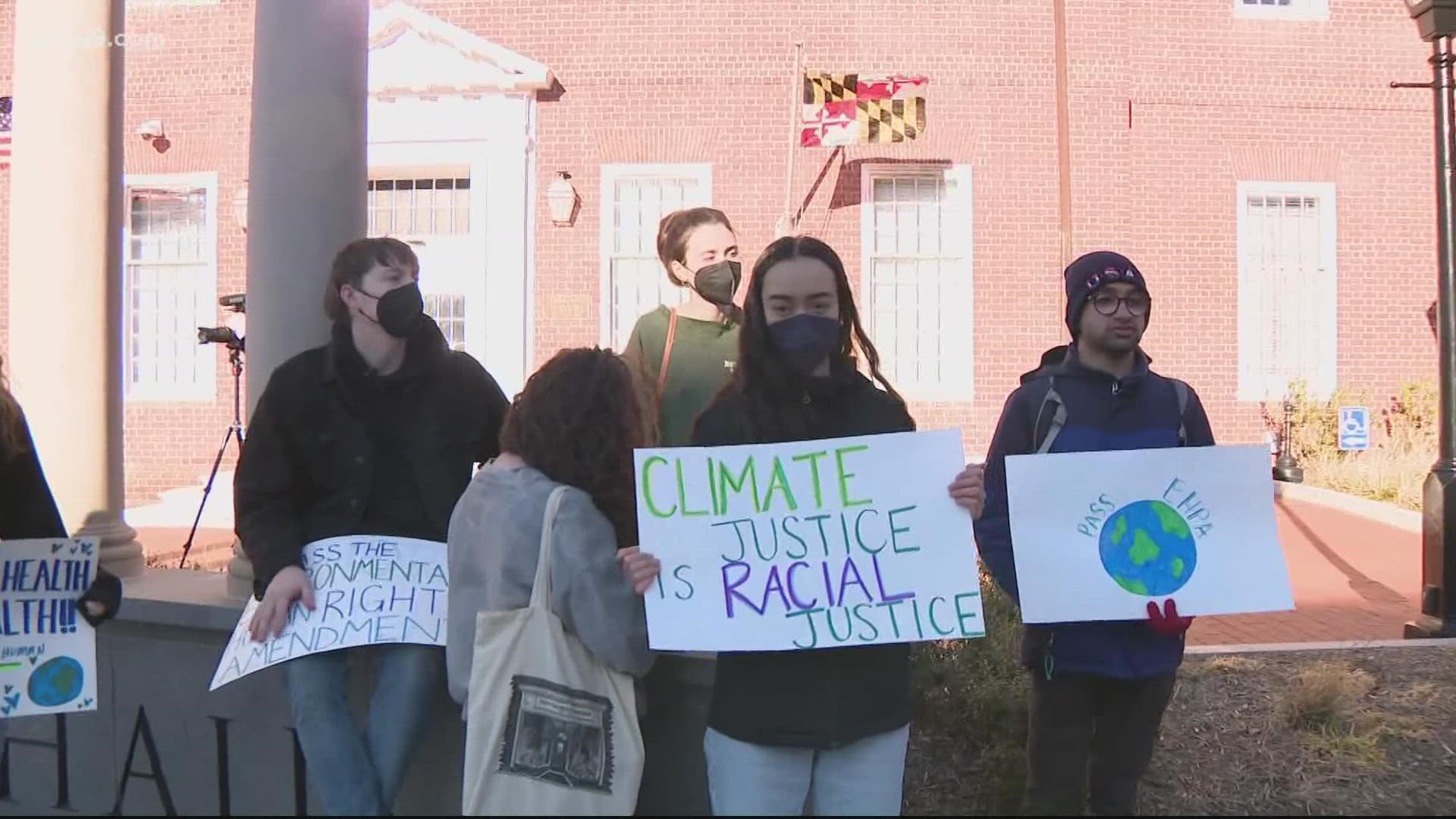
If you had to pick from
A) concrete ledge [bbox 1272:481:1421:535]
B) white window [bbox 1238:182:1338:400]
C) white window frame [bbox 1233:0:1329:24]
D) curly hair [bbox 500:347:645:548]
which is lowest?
concrete ledge [bbox 1272:481:1421:535]

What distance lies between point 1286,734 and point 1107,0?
433 inches

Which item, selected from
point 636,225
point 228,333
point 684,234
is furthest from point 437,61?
point 684,234

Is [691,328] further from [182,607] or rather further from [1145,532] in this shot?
[182,607]

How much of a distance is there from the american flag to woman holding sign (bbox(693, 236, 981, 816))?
1073cm

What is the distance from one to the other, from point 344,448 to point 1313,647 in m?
4.57

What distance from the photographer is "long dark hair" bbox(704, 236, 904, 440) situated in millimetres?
2479

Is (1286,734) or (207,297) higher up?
(207,297)

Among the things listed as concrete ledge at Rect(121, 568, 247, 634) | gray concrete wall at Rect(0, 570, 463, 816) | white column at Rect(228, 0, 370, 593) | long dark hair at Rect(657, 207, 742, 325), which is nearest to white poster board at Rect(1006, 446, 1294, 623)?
long dark hair at Rect(657, 207, 742, 325)

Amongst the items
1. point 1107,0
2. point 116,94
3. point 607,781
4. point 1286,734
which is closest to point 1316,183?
point 1107,0

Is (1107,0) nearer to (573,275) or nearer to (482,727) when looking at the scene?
(573,275)

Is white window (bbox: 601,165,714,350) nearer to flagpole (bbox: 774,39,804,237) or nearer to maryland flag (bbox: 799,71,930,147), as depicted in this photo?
flagpole (bbox: 774,39,804,237)

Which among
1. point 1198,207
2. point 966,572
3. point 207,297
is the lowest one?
point 966,572

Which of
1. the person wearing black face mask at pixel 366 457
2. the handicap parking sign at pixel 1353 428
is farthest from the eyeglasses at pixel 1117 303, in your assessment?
the handicap parking sign at pixel 1353 428

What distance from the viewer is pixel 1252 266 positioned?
526 inches
